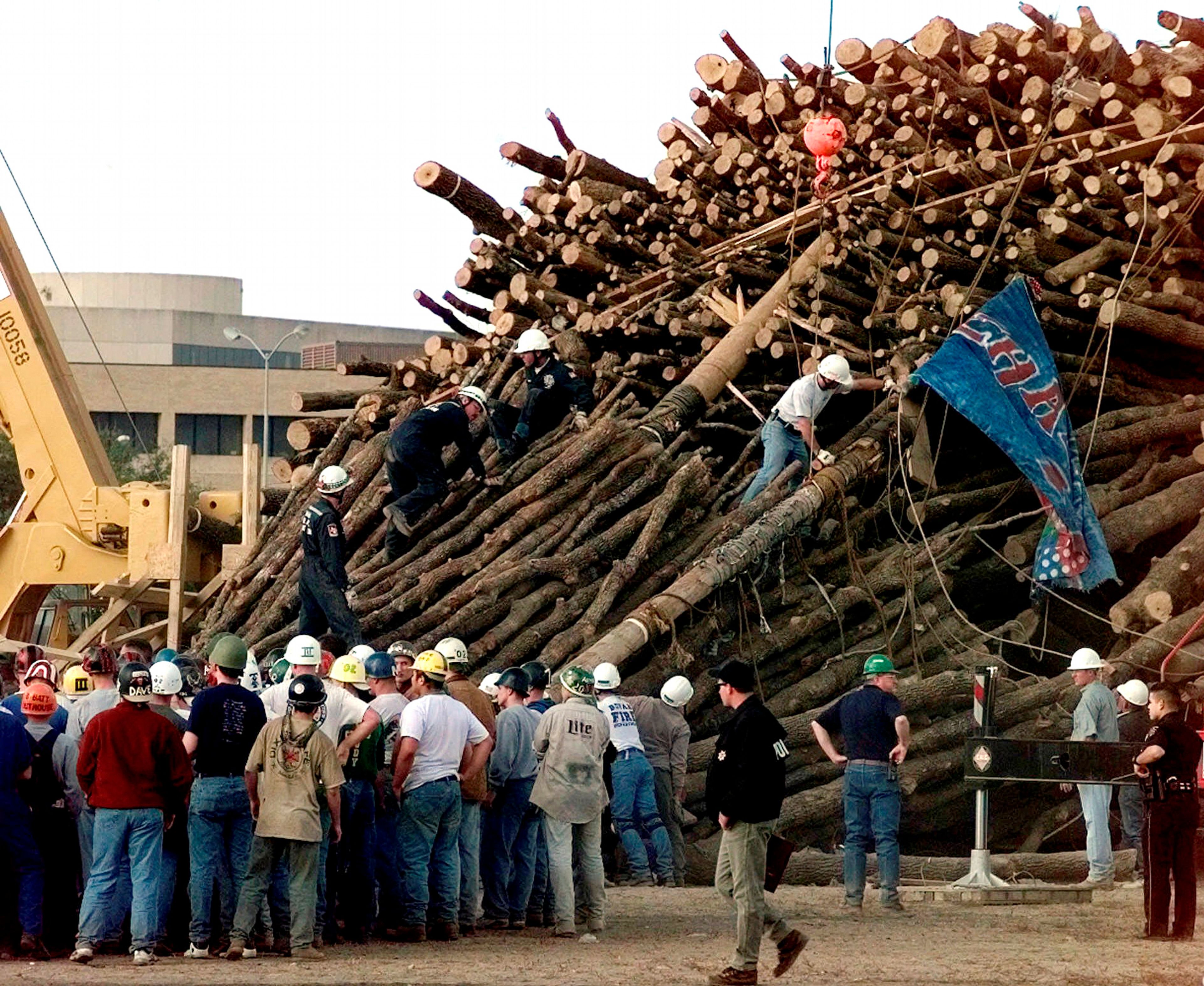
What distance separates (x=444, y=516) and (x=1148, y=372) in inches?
265

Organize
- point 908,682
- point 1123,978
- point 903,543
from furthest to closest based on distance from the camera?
point 903,543 → point 908,682 → point 1123,978

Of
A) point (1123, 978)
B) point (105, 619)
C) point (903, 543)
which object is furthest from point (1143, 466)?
point (105, 619)

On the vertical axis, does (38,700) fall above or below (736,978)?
above

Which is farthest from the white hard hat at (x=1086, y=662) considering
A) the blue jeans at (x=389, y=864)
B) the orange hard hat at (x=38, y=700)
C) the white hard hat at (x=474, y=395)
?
the orange hard hat at (x=38, y=700)

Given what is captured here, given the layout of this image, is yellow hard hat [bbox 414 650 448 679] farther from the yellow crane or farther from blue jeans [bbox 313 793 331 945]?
the yellow crane

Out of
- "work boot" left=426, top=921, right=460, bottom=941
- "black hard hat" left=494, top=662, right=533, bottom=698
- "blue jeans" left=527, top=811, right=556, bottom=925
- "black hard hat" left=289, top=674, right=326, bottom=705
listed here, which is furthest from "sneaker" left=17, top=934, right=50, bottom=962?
"black hard hat" left=494, top=662, right=533, bottom=698

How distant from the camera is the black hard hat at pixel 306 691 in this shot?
10.7 metres

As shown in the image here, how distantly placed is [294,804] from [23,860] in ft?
5.11

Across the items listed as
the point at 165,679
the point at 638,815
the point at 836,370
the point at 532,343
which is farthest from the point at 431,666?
the point at 532,343

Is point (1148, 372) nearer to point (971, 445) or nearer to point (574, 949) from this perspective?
point (971, 445)

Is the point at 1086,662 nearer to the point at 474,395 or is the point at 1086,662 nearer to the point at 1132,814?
the point at 1132,814

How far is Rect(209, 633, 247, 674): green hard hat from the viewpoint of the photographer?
430 inches

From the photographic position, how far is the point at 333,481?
639 inches

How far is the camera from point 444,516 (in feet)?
57.9
